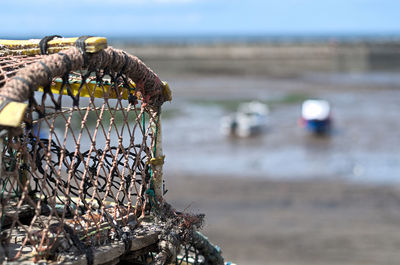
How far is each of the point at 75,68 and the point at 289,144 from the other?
19.3m

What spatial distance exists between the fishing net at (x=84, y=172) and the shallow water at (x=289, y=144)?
1281 centimetres

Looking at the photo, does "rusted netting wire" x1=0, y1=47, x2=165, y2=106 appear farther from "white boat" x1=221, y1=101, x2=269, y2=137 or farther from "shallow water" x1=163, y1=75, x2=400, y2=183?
"white boat" x1=221, y1=101, x2=269, y2=137

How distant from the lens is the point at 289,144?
73.4 feet

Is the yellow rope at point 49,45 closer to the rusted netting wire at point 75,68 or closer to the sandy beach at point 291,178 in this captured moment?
the rusted netting wire at point 75,68

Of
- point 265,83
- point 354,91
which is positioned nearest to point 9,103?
point 354,91

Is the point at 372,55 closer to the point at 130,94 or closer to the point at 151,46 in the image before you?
the point at 151,46

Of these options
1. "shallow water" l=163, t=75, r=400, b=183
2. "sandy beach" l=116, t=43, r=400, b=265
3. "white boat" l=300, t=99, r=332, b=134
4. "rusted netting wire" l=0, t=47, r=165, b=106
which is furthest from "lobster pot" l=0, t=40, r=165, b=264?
"white boat" l=300, t=99, r=332, b=134

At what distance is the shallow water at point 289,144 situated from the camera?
18.1 metres

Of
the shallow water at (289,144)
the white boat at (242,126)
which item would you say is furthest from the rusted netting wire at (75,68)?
the white boat at (242,126)

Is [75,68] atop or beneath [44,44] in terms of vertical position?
beneath

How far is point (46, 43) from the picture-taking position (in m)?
4.04

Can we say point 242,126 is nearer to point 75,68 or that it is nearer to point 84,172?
point 84,172

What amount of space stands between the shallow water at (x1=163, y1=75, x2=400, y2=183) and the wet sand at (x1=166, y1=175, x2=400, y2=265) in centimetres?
127

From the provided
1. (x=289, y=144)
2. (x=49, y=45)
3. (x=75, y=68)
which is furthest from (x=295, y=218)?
(x=75, y=68)
